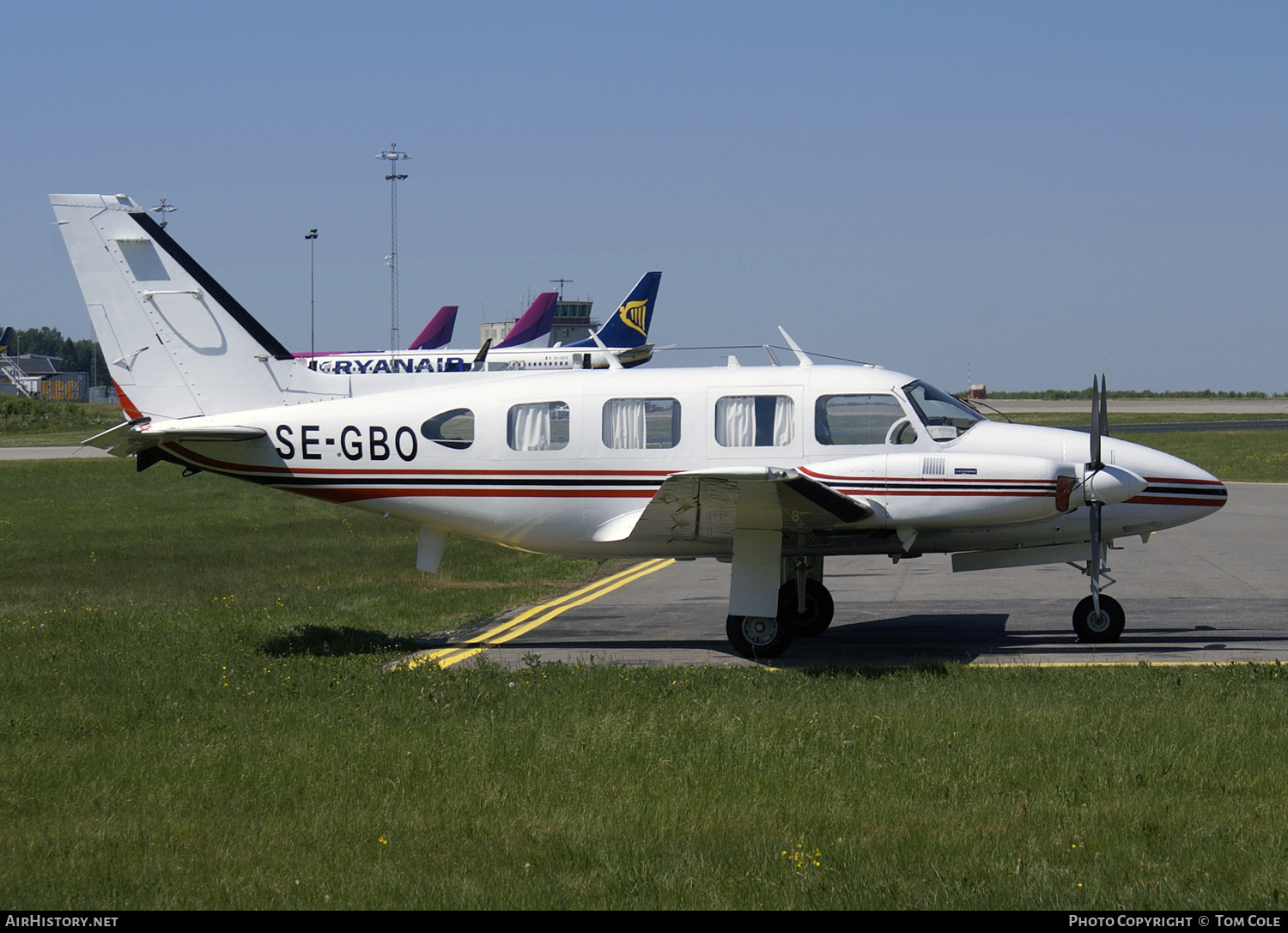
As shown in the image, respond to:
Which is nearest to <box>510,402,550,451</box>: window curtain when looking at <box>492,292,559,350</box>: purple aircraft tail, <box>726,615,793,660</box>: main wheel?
<box>726,615,793,660</box>: main wheel

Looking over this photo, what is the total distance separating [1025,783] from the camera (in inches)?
296

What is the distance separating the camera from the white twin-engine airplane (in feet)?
40.1

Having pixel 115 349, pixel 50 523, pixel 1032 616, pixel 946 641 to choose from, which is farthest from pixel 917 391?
pixel 50 523

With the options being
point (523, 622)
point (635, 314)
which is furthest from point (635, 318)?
point (523, 622)

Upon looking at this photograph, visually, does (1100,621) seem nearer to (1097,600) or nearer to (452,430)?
(1097,600)

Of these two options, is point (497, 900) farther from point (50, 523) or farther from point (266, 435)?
point (50, 523)

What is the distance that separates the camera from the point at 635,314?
224 feet

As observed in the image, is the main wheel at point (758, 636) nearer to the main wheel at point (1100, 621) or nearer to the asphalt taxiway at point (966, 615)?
the asphalt taxiway at point (966, 615)

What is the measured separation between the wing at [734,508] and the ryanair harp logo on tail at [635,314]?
54.8 metres

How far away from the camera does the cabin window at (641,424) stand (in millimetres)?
12984

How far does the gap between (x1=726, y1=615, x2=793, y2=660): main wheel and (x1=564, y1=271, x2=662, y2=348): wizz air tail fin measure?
53531 millimetres

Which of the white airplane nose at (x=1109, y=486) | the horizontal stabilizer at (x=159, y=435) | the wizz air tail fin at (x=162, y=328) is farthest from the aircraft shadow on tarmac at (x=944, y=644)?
the wizz air tail fin at (x=162, y=328)

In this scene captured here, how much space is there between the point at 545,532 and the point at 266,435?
131 inches
